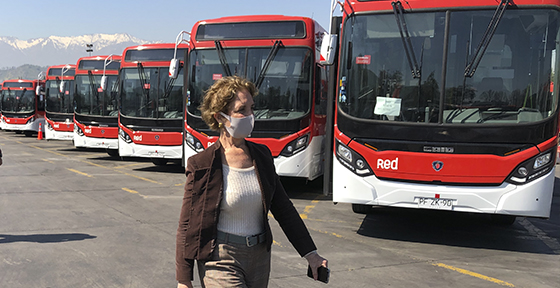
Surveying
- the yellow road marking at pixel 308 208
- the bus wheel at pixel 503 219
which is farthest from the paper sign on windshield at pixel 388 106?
the bus wheel at pixel 503 219

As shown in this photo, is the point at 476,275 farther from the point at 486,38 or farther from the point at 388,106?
the point at 486,38

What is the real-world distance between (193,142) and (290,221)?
25.5 feet

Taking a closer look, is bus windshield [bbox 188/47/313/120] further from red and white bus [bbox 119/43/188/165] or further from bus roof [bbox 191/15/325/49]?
red and white bus [bbox 119/43/188/165]

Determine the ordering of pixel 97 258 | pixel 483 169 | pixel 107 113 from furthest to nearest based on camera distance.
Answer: pixel 107 113
pixel 483 169
pixel 97 258

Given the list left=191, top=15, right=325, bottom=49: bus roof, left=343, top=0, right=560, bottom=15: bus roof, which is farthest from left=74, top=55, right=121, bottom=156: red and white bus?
left=343, top=0, right=560, bottom=15: bus roof

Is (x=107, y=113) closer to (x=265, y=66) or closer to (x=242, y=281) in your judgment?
(x=265, y=66)

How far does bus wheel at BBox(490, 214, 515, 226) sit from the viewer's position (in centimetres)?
820

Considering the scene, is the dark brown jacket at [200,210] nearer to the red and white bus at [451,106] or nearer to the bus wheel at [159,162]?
the red and white bus at [451,106]

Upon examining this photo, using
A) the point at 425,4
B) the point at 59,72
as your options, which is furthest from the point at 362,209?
the point at 59,72

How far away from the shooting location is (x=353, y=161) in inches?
274

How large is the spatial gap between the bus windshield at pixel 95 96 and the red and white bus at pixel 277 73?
8.31 m

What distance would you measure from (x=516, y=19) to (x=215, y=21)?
582 cm

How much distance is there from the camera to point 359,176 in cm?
690

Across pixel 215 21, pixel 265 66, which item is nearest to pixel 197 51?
pixel 215 21
